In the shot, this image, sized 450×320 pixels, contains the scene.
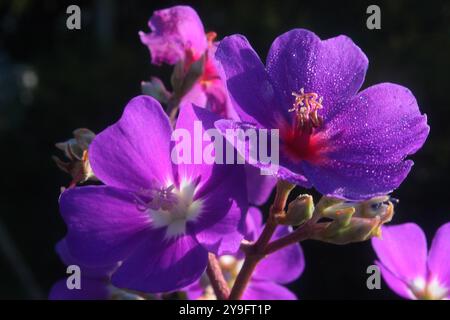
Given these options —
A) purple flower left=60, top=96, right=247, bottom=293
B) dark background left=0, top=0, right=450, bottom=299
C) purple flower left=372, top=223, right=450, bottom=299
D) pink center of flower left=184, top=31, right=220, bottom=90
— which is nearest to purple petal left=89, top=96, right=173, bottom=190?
purple flower left=60, top=96, right=247, bottom=293

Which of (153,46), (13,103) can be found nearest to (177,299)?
(153,46)

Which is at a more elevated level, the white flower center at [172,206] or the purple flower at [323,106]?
the purple flower at [323,106]

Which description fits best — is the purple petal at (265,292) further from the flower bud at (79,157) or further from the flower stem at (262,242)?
the flower bud at (79,157)

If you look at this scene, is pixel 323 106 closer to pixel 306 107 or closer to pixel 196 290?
pixel 306 107

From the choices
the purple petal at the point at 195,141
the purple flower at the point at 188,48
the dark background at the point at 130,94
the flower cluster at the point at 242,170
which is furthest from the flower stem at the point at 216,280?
the dark background at the point at 130,94

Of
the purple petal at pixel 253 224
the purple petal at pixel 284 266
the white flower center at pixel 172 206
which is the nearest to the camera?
the white flower center at pixel 172 206

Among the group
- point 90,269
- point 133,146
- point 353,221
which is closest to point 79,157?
point 133,146

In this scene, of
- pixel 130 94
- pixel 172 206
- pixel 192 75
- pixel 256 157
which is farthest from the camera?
pixel 130 94
